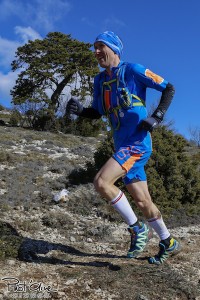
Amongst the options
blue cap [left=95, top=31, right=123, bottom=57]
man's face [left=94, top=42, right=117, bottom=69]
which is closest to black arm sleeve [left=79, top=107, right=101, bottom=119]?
man's face [left=94, top=42, right=117, bottom=69]

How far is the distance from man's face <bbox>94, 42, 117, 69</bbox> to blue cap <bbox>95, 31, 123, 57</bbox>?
0.04m

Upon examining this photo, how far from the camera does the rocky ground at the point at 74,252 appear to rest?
3.15m

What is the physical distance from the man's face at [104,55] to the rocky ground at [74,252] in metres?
1.96

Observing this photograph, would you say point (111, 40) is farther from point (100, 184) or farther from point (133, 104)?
point (100, 184)

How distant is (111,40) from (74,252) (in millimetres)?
2326

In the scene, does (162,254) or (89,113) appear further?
(89,113)

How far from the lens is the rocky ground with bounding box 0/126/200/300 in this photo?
3.15 metres

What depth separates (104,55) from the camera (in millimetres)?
3666

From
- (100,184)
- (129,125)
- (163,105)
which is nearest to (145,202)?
(100,184)

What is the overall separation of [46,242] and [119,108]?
1.96 meters

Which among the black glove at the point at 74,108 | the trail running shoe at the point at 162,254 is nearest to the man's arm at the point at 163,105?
the black glove at the point at 74,108

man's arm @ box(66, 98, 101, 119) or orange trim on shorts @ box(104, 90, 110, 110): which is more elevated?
orange trim on shorts @ box(104, 90, 110, 110)

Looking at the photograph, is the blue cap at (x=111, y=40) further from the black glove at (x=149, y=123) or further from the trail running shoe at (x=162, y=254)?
the trail running shoe at (x=162, y=254)

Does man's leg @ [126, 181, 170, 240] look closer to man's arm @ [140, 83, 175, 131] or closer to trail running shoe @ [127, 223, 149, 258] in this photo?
trail running shoe @ [127, 223, 149, 258]
